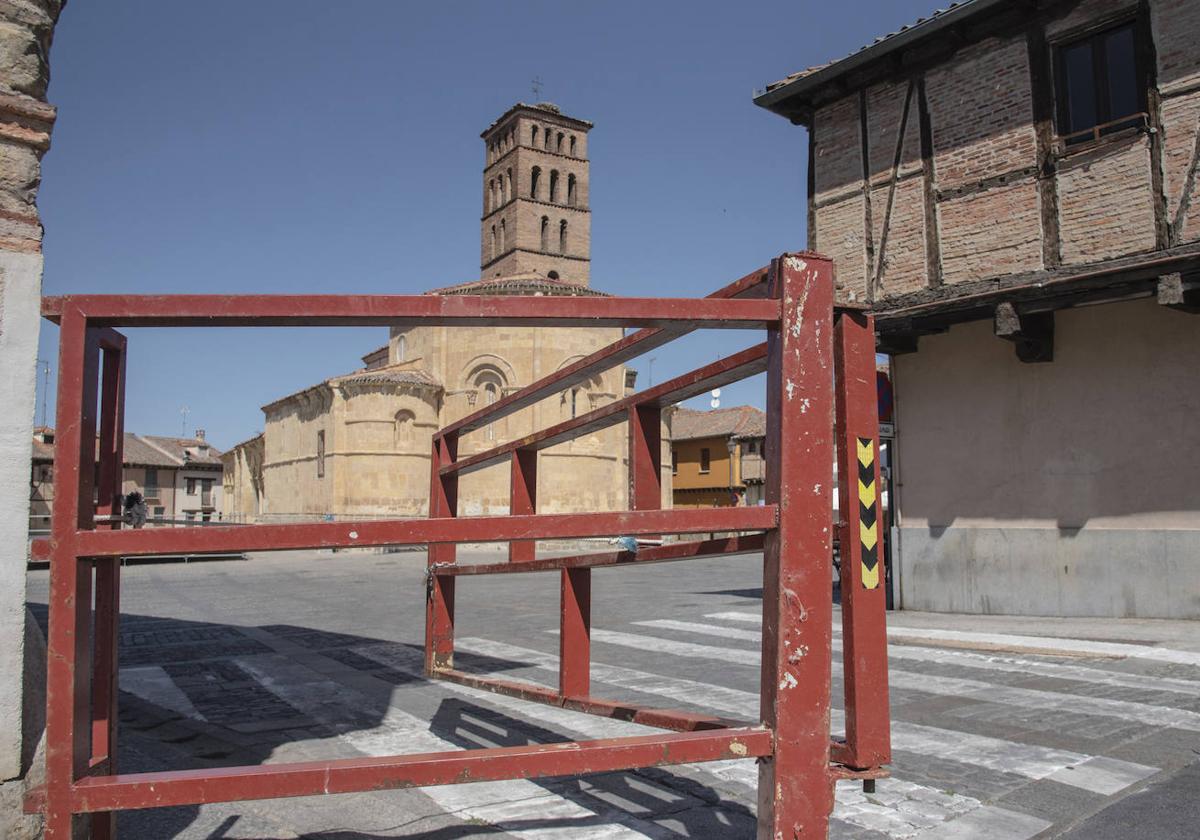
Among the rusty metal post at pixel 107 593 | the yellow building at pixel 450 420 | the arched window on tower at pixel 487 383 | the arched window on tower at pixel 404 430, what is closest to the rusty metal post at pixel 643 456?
the rusty metal post at pixel 107 593

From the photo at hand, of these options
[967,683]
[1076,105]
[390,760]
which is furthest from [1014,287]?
[390,760]

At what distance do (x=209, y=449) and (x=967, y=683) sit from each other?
81801 mm

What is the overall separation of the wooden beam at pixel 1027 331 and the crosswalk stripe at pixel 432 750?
795cm

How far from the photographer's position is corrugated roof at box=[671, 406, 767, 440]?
52.1 m

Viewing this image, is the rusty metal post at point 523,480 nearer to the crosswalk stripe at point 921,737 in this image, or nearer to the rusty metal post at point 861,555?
the crosswalk stripe at point 921,737

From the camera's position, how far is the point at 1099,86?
10406mm

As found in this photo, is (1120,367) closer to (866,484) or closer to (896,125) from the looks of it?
(896,125)

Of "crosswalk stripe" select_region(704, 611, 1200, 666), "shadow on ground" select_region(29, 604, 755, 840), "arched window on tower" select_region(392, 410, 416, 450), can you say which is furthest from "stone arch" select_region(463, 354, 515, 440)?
"crosswalk stripe" select_region(704, 611, 1200, 666)

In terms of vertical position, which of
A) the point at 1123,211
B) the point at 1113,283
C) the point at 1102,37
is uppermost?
the point at 1102,37

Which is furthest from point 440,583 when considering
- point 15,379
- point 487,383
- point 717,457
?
point 717,457

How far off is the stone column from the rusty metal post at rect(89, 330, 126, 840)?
0.18 metres

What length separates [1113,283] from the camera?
31.2 feet

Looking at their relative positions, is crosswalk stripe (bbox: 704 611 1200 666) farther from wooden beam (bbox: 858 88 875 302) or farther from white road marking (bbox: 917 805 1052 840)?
wooden beam (bbox: 858 88 875 302)

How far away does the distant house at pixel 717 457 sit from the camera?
51.1m
